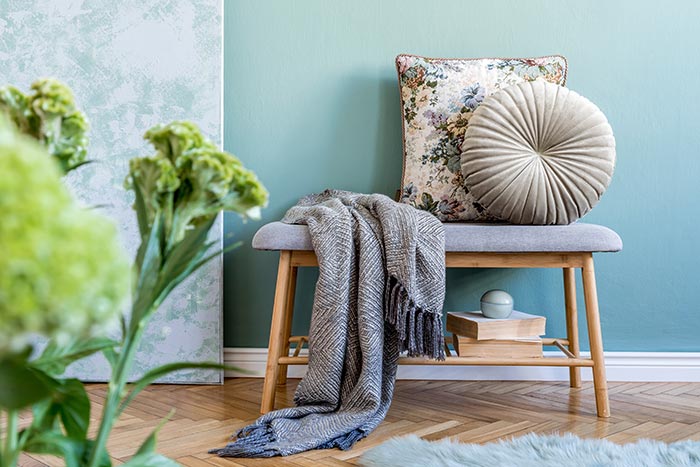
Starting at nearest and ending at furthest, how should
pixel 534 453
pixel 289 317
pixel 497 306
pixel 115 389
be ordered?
pixel 115 389, pixel 534 453, pixel 497 306, pixel 289 317

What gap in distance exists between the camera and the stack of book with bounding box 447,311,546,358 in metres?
1.94

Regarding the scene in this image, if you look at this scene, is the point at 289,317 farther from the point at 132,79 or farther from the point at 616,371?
the point at 616,371

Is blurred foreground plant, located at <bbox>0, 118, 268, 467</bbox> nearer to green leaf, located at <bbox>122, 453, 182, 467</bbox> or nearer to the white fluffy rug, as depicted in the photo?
green leaf, located at <bbox>122, 453, 182, 467</bbox>

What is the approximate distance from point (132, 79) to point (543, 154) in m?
1.28

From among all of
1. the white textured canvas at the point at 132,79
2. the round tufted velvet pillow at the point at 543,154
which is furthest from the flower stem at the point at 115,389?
the white textured canvas at the point at 132,79

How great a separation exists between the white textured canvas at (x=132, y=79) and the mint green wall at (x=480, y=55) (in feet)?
0.51

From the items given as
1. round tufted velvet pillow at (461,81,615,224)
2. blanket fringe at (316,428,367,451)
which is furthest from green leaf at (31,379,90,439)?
round tufted velvet pillow at (461,81,615,224)

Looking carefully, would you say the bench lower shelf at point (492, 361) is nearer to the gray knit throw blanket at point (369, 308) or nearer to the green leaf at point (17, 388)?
the gray knit throw blanket at point (369, 308)

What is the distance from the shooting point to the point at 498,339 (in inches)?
76.7

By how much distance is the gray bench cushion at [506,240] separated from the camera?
1793 millimetres

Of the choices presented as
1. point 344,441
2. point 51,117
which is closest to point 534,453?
point 344,441

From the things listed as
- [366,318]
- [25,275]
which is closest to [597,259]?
[366,318]

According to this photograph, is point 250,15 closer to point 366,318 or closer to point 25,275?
point 366,318

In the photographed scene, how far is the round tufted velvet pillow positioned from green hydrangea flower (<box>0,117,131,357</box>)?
1664 mm
